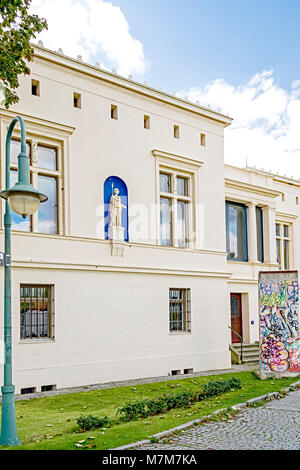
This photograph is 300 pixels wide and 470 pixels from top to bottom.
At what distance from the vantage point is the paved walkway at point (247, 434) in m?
8.29

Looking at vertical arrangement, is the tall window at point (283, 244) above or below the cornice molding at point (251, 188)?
below

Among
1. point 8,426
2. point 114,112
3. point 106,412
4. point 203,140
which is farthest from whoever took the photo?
point 203,140

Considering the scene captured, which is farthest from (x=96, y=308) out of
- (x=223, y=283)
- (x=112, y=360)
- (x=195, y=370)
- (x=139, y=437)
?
(x=139, y=437)

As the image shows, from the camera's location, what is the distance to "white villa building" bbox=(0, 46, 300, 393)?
1520cm

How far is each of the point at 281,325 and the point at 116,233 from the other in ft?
20.6

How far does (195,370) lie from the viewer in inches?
751

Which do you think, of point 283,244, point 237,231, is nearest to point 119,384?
point 237,231

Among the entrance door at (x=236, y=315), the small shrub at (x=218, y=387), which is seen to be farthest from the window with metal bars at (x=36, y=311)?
A: the entrance door at (x=236, y=315)

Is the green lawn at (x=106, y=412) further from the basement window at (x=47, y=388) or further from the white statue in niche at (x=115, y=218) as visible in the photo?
the white statue in niche at (x=115, y=218)

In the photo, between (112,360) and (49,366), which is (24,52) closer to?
(49,366)

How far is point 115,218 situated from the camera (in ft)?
56.0

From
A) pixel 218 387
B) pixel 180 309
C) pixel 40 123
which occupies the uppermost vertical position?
pixel 40 123

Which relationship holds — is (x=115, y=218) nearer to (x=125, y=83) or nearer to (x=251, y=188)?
(x=125, y=83)

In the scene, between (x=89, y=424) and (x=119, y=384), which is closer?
(x=89, y=424)
